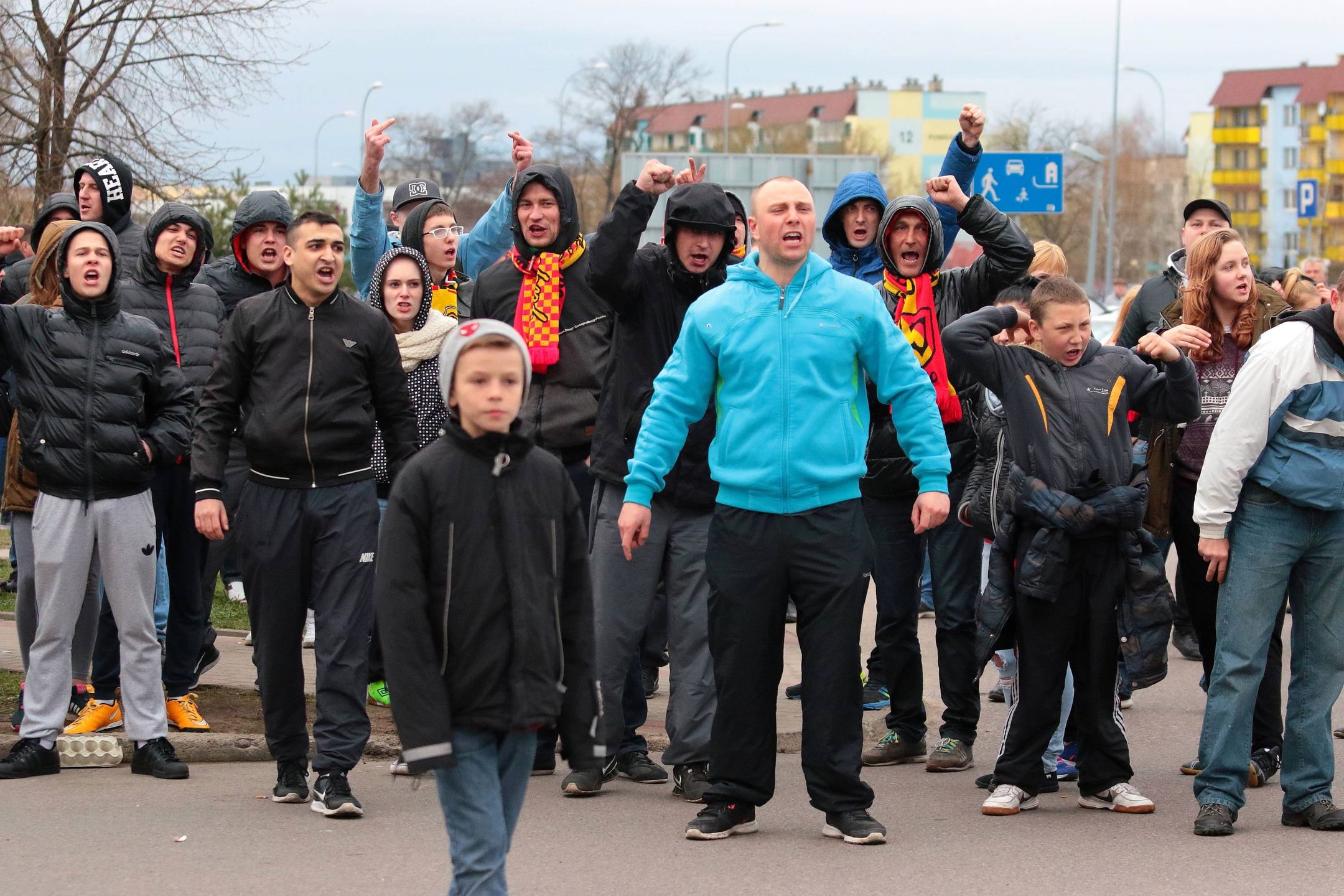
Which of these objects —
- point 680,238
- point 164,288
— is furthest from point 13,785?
point 680,238

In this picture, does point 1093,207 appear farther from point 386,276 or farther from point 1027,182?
point 386,276

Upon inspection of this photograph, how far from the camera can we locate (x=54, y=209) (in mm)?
8375

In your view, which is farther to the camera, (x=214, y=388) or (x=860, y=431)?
(x=214, y=388)

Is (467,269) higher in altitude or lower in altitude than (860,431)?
higher

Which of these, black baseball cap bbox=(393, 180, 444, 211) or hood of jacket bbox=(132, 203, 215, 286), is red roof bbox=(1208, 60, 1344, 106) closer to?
black baseball cap bbox=(393, 180, 444, 211)

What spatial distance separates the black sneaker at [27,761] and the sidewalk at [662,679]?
36.0 inches

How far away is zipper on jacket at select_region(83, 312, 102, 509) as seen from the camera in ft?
22.2

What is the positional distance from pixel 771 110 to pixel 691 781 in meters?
150

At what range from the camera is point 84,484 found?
6.79 metres

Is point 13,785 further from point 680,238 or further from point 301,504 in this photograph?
point 680,238

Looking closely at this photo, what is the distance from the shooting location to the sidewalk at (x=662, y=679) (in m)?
7.89

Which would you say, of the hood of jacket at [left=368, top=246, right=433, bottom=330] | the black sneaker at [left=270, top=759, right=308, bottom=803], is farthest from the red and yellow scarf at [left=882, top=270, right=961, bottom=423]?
the black sneaker at [left=270, top=759, right=308, bottom=803]

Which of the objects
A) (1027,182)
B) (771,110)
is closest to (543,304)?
(1027,182)

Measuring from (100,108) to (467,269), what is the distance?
348 inches
